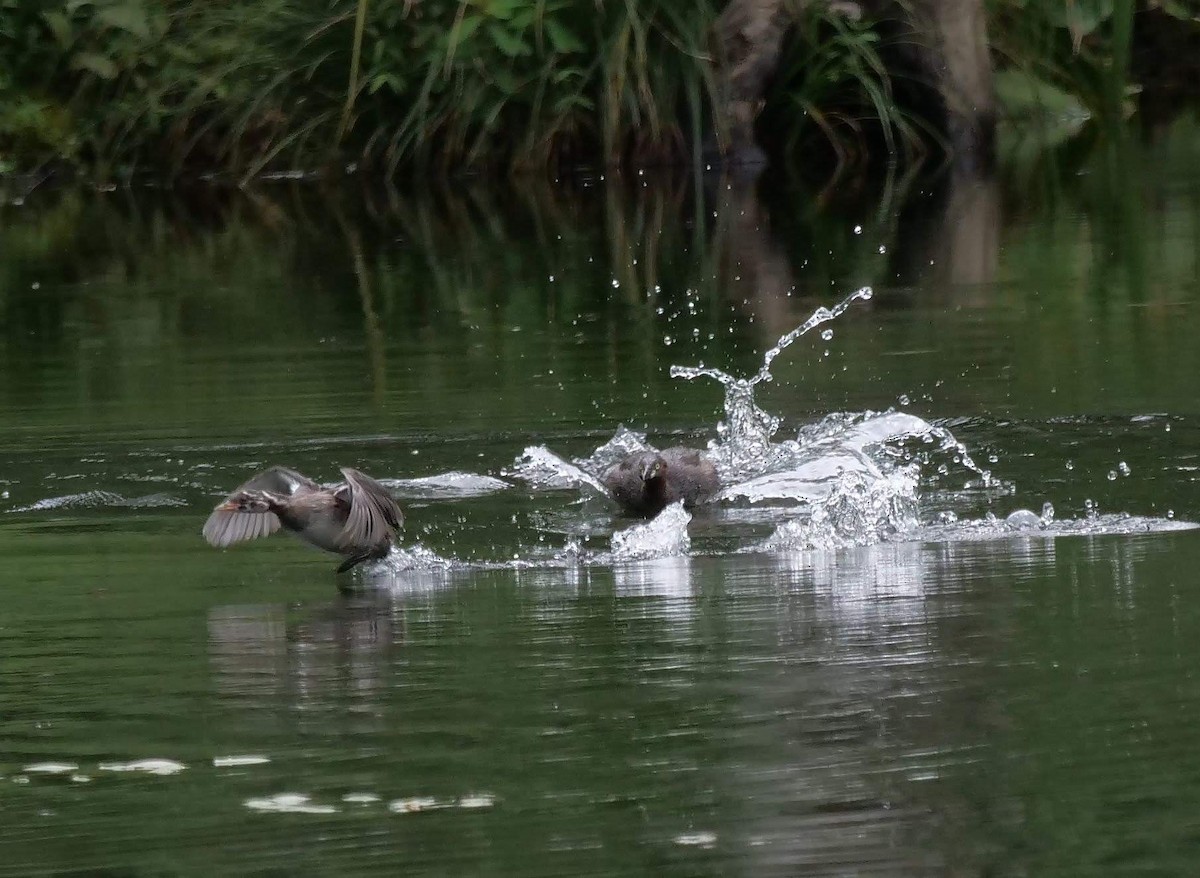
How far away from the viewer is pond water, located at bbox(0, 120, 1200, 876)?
13.2ft

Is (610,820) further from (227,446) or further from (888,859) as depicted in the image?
(227,446)

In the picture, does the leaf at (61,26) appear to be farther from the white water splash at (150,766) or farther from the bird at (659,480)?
the white water splash at (150,766)

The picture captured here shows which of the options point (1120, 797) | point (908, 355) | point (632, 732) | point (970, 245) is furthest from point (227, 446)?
point (970, 245)

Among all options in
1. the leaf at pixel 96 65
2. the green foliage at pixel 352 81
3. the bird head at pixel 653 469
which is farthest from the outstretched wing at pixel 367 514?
the leaf at pixel 96 65

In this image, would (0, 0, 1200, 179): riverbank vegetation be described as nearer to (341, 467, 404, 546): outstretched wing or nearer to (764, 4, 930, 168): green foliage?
(764, 4, 930, 168): green foliage

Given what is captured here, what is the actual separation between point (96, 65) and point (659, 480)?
628 inches

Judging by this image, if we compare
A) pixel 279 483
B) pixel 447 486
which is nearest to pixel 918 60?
pixel 447 486

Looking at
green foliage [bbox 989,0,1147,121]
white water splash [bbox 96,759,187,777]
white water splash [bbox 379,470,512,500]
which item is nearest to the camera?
white water splash [bbox 96,759,187,777]

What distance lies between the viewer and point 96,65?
2212cm

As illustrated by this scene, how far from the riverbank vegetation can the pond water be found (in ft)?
21.4

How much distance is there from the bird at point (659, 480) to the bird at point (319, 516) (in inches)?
46.4

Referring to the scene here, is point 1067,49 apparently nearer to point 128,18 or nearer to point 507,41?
point 507,41

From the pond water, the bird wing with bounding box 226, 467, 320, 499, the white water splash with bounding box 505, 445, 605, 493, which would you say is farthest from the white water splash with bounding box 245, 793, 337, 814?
the white water splash with bounding box 505, 445, 605, 493

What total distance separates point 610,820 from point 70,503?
12.9 feet
